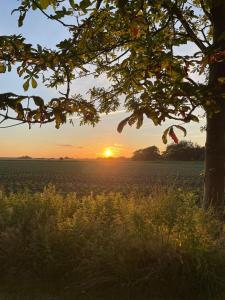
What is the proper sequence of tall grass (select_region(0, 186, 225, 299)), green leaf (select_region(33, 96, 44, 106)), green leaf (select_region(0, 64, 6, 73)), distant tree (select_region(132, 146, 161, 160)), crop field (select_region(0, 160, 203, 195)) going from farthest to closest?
distant tree (select_region(132, 146, 161, 160)) < crop field (select_region(0, 160, 203, 195)) < tall grass (select_region(0, 186, 225, 299)) < green leaf (select_region(0, 64, 6, 73)) < green leaf (select_region(33, 96, 44, 106))

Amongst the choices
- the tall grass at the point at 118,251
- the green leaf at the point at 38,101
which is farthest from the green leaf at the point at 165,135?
the tall grass at the point at 118,251

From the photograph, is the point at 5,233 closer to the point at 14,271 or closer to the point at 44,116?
the point at 14,271

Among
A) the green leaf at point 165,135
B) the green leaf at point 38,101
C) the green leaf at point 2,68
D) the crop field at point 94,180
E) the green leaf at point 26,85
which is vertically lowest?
the crop field at point 94,180

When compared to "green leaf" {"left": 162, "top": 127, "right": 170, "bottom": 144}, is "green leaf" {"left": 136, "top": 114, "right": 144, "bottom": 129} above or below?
above

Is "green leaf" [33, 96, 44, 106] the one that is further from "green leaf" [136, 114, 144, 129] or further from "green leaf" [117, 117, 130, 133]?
"green leaf" [136, 114, 144, 129]

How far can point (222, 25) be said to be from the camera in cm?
771

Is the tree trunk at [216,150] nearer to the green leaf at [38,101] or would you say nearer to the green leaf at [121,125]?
the green leaf at [121,125]

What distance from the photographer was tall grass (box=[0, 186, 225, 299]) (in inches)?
214

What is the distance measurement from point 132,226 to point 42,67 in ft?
9.64

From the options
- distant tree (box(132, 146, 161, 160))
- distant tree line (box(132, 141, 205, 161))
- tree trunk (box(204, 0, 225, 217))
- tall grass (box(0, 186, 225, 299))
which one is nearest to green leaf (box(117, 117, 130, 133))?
tall grass (box(0, 186, 225, 299))

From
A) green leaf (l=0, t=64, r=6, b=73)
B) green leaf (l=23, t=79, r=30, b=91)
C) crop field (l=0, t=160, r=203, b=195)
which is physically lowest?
crop field (l=0, t=160, r=203, b=195)

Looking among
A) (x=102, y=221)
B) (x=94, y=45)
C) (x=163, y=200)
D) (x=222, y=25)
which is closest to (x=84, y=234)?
(x=102, y=221)

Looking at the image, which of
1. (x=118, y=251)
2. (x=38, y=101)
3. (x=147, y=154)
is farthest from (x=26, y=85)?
(x=147, y=154)

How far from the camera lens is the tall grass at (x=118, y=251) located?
17.9 feet
